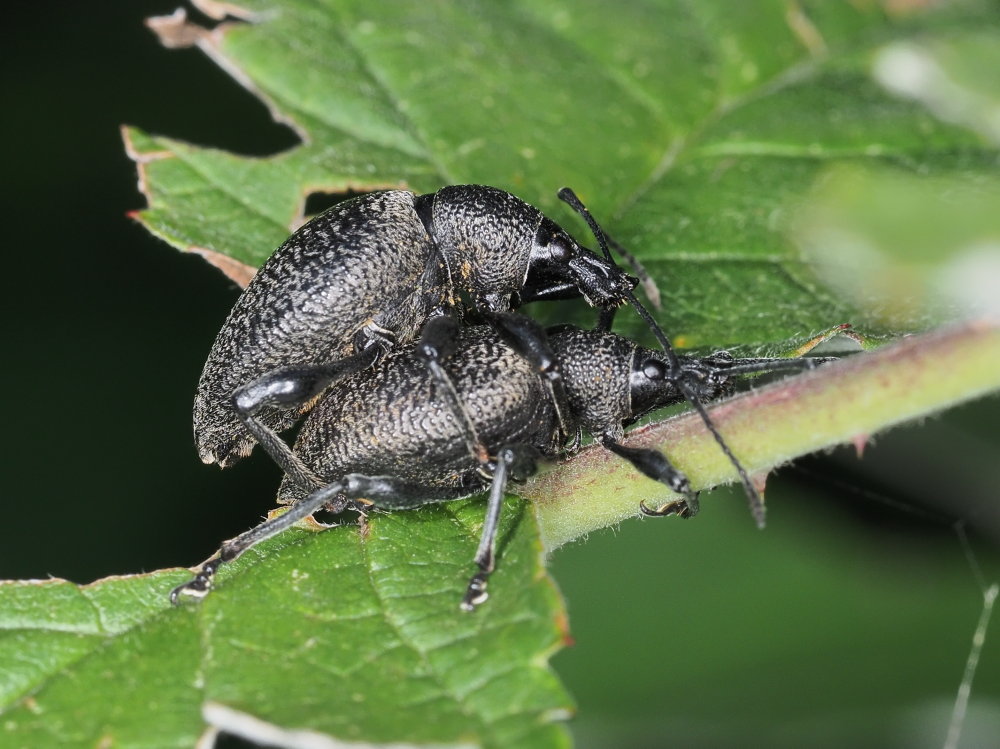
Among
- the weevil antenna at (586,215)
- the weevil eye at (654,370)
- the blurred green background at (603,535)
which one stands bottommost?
the blurred green background at (603,535)

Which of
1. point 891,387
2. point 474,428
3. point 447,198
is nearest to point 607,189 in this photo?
point 447,198

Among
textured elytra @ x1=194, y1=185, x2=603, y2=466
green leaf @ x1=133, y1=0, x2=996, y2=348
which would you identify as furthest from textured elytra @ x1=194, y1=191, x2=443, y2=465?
green leaf @ x1=133, y1=0, x2=996, y2=348

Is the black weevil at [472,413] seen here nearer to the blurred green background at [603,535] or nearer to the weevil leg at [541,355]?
the weevil leg at [541,355]

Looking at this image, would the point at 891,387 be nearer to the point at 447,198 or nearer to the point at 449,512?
the point at 449,512

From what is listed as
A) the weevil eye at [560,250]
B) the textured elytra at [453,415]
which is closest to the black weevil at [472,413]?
the textured elytra at [453,415]

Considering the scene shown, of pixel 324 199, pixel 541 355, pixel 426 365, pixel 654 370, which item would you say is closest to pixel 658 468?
pixel 541 355
